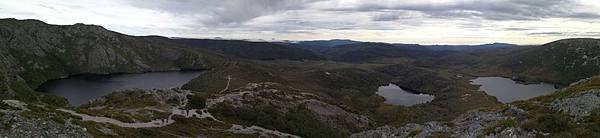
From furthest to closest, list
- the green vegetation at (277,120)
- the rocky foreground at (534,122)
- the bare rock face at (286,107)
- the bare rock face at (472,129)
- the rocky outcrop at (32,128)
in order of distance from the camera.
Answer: the bare rock face at (286,107) < the green vegetation at (277,120) < the rocky outcrop at (32,128) < the bare rock face at (472,129) < the rocky foreground at (534,122)

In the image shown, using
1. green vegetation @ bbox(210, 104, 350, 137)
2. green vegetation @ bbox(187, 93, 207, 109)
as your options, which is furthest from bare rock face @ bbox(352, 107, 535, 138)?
green vegetation @ bbox(187, 93, 207, 109)

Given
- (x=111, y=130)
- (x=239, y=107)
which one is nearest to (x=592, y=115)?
(x=111, y=130)

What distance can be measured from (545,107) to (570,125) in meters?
9.60

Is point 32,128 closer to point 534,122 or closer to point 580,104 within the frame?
point 534,122

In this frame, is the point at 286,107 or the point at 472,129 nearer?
the point at 472,129

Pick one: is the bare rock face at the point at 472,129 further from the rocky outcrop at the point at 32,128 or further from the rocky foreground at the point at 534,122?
the rocky outcrop at the point at 32,128

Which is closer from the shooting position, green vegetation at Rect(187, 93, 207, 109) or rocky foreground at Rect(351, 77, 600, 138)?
rocky foreground at Rect(351, 77, 600, 138)

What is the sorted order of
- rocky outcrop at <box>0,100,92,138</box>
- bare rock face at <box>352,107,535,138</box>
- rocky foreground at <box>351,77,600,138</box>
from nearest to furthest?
rocky foreground at <box>351,77,600,138</box>, bare rock face at <box>352,107,535,138</box>, rocky outcrop at <box>0,100,92,138</box>

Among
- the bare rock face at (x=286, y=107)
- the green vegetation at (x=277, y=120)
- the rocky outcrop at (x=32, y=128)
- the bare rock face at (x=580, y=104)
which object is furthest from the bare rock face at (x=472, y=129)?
the bare rock face at (x=286, y=107)

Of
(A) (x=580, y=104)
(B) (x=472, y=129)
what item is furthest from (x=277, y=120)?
(A) (x=580, y=104)

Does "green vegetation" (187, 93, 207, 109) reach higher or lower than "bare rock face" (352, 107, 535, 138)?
lower

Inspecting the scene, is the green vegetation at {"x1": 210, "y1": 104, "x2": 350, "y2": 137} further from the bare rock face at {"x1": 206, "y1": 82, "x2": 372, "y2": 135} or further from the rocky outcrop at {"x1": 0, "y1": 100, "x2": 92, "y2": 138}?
the rocky outcrop at {"x1": 0, "y1": 100, "x2": 92, "y2": 138}

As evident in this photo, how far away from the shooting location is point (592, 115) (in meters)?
35.8

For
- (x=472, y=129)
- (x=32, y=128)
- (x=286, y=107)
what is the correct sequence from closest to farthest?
(x=32, y=128) → (x=472, y=129) → (x=286, y=107)
